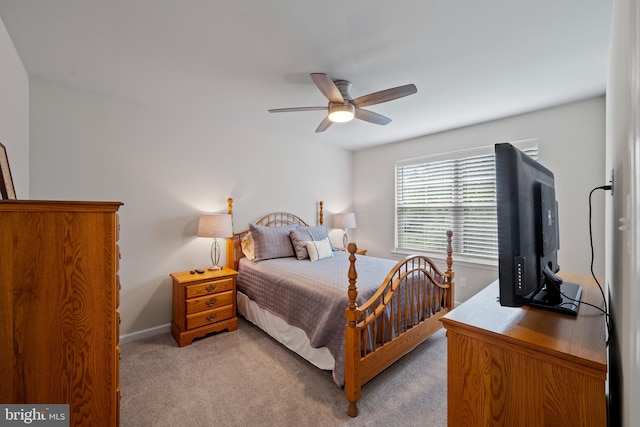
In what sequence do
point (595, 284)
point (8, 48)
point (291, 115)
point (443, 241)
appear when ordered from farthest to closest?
point (443, 241) → point (291, 115) → point (8, 48) → point (595, 284)

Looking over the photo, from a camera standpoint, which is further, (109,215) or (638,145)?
(109,215)

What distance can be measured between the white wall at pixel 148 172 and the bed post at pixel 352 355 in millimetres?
2105

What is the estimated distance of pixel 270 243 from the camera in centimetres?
321

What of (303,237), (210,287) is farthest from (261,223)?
(210,287)

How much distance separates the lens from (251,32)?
1.67 metres

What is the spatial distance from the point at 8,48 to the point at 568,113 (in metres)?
4.66

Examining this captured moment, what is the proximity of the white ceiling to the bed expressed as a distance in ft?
4.46

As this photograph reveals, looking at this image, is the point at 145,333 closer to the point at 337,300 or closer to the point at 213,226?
the point at 213,226

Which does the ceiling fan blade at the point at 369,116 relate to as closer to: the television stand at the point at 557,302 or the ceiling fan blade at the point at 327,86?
the ceiling fan blade at the point at 327,86

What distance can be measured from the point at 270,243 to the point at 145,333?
155 centimetres

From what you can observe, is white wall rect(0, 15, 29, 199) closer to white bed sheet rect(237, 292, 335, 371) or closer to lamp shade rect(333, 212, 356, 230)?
white bed sheet rect(237, 292, 335, 371)

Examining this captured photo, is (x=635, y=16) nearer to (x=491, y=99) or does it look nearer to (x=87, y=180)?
(x=491, y=99)

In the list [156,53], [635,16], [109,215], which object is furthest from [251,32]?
[635,16]

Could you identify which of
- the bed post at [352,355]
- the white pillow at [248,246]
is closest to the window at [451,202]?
the white pillow at [248,246]
